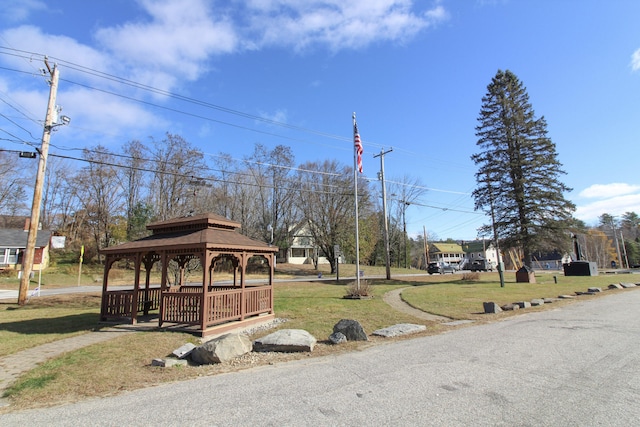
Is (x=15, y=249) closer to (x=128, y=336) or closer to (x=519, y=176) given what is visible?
(x=128, y=336)

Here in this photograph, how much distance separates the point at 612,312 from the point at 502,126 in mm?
21556

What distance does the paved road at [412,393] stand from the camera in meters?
4.12

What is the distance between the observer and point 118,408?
4719mm

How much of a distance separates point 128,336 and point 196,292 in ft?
8.10

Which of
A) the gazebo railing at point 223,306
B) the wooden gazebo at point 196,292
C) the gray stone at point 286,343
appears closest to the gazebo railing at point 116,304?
the wooden gazebo at point 196,292

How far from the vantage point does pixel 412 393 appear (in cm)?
491

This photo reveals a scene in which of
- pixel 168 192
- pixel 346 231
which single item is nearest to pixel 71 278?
pixel 168 192

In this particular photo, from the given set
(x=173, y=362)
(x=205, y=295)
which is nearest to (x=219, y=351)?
(x=173, y=362)

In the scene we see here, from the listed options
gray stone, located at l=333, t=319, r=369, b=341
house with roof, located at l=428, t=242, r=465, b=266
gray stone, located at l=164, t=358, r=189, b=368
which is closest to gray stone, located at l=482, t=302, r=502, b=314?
gray stone, located at l=333, t=319, r=369, b=341

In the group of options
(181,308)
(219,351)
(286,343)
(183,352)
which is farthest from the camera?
(181,308)

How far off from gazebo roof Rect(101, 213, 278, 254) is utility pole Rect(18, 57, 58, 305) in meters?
7.11

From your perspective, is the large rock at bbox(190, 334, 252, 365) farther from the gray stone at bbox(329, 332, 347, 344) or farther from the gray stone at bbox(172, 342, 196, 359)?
the gray stone at bbox(329, 332, 347, 344)

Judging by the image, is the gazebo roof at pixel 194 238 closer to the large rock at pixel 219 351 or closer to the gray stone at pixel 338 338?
the large rock at pixel 219 351

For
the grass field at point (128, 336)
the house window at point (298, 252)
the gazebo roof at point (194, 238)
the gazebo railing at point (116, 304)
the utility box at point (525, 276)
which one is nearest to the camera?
the grass field at point (128, 336)
